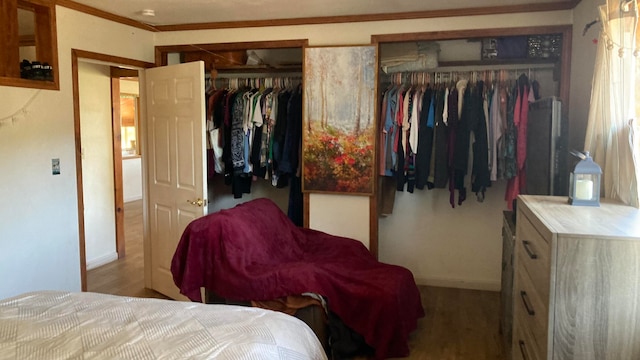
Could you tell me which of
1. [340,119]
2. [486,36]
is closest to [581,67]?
[486,36]

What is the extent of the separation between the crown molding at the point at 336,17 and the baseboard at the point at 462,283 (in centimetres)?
221

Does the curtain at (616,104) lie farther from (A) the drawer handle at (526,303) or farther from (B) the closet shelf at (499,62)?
(B) the closet shelf at (499,62)

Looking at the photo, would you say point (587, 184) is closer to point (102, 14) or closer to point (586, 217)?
point (586, 217)

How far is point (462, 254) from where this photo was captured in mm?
4281

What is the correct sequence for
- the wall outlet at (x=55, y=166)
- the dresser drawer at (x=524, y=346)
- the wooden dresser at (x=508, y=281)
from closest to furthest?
the dresser drawer at (x=524, y=346) < the wooden dresser at (x=508, y=281) < the wall outlet at (x=55, y=166)

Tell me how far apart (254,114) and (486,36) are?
73.4 inches

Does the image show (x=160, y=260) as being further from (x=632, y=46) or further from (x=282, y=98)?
(x=632, y=46)

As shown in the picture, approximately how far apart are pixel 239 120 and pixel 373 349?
2.14 meters

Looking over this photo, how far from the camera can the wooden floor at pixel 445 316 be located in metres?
3.07

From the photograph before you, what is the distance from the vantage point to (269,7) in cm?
340

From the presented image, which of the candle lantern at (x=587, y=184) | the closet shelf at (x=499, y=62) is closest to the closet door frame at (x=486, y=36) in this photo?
the closet shelf at (x=499, y=62)

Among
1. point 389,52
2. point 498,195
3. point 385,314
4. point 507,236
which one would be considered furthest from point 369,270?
point 389,52

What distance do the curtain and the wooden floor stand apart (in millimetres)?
1370

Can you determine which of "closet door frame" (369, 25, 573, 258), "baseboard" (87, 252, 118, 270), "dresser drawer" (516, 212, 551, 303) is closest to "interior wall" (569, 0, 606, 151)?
"closet door frame" (369, 25, 573, 258)
